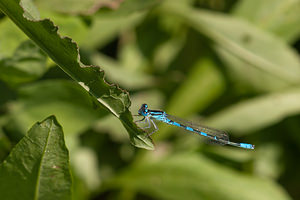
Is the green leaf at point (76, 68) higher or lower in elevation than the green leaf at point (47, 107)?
lower

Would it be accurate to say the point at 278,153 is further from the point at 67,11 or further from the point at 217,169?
the point at 67,11

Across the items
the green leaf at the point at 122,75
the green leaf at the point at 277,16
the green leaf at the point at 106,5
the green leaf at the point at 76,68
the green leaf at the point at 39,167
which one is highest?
the green leaf at the point at 277,16

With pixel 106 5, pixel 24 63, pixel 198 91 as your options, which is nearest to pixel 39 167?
pixel 24 63

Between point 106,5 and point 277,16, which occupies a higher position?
point 277,16

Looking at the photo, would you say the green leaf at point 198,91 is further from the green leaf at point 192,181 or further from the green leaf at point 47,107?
the green leaf at point 47,107

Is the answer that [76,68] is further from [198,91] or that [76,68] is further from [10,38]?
[198,91]

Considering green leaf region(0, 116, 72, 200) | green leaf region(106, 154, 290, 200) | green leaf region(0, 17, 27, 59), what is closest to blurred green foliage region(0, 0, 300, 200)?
green leaf region(106, 154, 290, 200)

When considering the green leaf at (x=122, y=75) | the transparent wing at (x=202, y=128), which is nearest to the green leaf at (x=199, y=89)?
the green leaf at (x=122, y=75)
